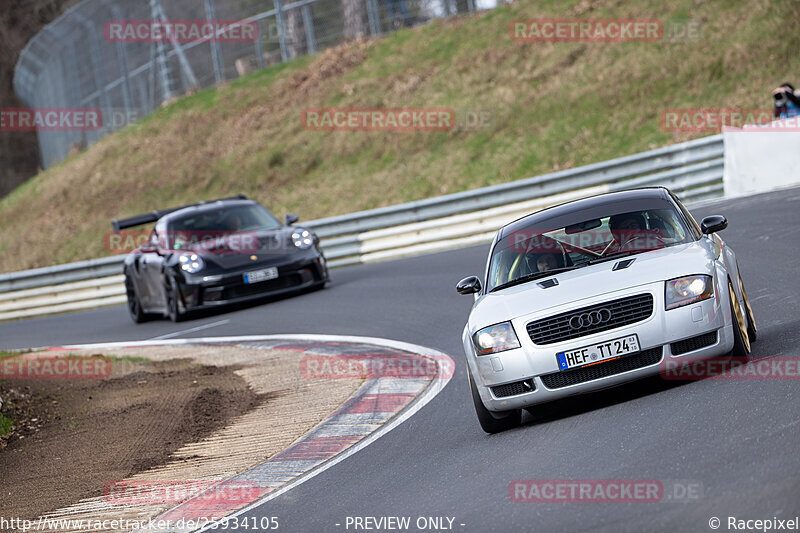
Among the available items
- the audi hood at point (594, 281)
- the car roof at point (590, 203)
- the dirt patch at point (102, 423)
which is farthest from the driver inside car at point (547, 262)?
the dirt patch at point (102, 423)

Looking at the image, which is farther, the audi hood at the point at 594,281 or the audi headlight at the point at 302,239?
the audi headlight at the point at 302,239

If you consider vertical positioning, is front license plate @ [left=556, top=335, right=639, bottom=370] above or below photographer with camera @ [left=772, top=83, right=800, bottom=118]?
below

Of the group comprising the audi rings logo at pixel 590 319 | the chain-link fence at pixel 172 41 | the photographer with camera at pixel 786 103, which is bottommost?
the audi rings logo at pixel 590 319

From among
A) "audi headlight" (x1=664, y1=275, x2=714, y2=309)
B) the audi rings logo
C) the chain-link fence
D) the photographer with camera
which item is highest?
the chain-link fence

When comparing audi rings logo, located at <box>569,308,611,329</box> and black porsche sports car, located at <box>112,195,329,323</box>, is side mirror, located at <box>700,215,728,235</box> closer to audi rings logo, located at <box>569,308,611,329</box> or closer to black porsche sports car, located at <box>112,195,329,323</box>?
audi rings logo, located at <box>569,308,611,329</box>

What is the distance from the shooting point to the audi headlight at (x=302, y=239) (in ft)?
54.1

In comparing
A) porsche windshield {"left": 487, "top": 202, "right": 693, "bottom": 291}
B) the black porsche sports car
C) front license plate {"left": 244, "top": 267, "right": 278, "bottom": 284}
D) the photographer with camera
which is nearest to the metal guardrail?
the photographer with camera

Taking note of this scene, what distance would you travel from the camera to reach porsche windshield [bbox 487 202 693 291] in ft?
25.2

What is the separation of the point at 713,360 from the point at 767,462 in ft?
6.98

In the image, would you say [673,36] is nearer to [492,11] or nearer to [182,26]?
[492,11]

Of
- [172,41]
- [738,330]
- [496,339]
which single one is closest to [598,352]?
[496,339]

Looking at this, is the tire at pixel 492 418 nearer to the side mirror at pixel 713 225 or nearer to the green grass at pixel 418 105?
the side mirror at pixel 713 225

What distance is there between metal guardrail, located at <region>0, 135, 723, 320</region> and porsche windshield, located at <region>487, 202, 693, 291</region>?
10.5m

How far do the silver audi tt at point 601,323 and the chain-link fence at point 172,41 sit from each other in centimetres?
2637
